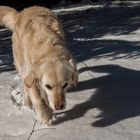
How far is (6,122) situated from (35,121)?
0.36 meters

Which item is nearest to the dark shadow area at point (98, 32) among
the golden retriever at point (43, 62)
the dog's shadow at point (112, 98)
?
the dog's shadow at point (112, 98)

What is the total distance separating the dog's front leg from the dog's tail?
198 centimetres

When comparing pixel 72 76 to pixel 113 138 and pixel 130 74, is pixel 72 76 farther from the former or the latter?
pixel 130 74

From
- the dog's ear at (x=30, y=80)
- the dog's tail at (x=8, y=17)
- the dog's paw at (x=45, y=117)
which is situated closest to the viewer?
the dog's ear at (x=30, y=80)

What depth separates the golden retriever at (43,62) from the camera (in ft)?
19.3

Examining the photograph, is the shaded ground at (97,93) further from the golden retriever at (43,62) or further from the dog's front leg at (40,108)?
the golden retriever at (43,62)

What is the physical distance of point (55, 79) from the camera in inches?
231

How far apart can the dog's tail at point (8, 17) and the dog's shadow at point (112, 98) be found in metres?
1.43

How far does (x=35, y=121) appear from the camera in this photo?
6.49m

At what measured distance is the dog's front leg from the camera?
6.32 meters

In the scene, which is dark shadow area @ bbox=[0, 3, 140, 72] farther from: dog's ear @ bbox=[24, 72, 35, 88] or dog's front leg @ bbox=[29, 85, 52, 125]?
dog's ear @ bbox=[24, 72, 35, 88]

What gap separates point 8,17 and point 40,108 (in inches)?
92.4

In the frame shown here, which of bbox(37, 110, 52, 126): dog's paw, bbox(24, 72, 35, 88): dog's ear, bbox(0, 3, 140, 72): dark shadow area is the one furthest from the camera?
bbox(0, 3, 140, 72): dark shadow area

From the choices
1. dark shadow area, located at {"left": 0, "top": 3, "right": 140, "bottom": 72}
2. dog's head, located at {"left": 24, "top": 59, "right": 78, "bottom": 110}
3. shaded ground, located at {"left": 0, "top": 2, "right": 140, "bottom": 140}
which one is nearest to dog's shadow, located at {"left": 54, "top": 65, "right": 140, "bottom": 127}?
shaded ground, located at {"left": 0, "top": 2, "right": 140, "bottom": 140}
